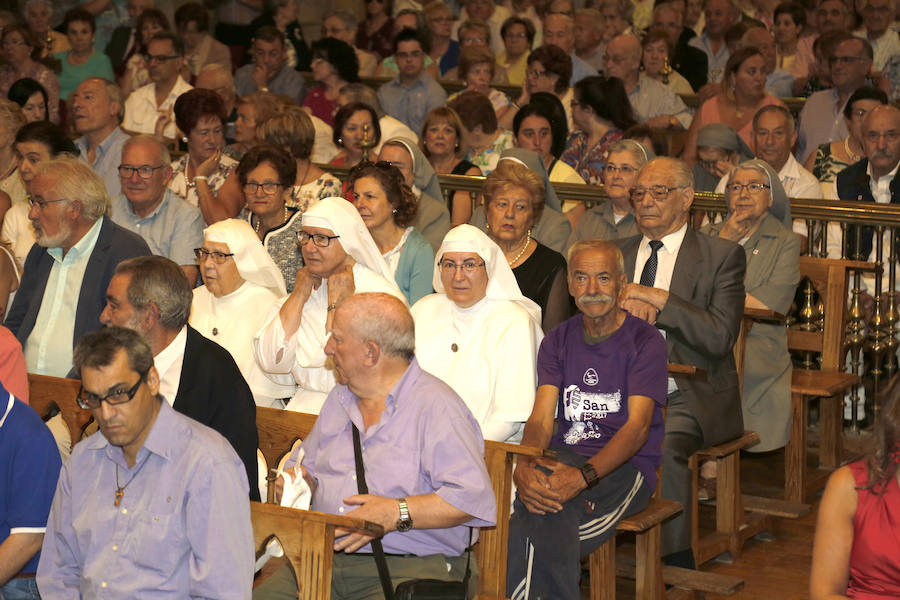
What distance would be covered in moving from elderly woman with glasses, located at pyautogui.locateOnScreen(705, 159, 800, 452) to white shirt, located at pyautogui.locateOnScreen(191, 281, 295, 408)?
213cm

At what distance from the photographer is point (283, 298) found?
5250 millimetres

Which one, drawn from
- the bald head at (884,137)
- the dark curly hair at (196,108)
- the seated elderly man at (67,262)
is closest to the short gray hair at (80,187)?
the seated elderly man at (67,262)

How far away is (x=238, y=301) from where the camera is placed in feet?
17.6

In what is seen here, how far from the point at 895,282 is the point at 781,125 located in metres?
1.13

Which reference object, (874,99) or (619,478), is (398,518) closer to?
(619,478)

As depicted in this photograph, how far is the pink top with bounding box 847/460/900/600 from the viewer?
3229 millimetres

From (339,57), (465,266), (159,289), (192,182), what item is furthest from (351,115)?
(159,289)

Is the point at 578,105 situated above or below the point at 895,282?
above

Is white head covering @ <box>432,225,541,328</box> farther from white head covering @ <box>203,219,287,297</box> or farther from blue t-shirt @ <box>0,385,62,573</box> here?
blue t-shirt @ <box>0,385,62,573</box>

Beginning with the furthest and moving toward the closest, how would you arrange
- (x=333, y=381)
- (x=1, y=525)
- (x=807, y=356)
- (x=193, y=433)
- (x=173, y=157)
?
(x=173, y=157), (x=807, y=356), (x=333, y=381), (x=1, y=525), (x=193, y=433)

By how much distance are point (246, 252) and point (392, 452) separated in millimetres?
1821

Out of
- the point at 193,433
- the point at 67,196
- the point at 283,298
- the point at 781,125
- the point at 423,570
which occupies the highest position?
the point at 781,125

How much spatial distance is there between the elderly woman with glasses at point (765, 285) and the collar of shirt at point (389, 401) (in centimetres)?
243

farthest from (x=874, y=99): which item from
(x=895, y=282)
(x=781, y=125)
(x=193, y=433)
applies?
(x=193, y=433)
